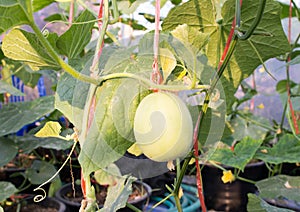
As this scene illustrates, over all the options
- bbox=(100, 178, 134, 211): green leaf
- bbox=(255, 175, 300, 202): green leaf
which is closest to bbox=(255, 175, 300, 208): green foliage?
bbox=(255, 175, 300, 202): green leaf

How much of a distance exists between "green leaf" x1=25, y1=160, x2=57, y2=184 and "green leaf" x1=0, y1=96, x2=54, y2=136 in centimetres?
19

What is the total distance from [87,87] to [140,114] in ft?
0.31

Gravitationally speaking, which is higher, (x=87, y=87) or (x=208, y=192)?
(x=87, y=87)

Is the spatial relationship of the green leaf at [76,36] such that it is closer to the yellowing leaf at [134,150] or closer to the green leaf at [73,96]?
the green leaf at [73,96]

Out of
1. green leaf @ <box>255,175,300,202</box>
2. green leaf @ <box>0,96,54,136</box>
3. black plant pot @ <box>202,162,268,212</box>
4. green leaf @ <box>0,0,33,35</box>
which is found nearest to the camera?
green leaf @ <box>0,0,33,35</box>

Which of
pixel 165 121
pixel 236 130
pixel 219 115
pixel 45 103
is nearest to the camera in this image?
pixel 165 121

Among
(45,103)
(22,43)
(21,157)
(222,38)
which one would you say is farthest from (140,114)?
(21,157)

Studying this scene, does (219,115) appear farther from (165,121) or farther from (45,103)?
(45,103)

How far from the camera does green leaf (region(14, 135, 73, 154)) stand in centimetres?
89

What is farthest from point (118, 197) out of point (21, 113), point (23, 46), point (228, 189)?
point (228, 189)

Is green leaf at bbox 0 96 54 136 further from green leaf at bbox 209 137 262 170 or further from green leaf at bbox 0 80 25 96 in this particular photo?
green leaf at bbox 209 137 262 170

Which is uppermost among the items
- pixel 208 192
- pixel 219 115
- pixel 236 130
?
pixel 219 115

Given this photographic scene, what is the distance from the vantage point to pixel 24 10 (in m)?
0.27

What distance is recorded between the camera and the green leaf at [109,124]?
0.31 metres
